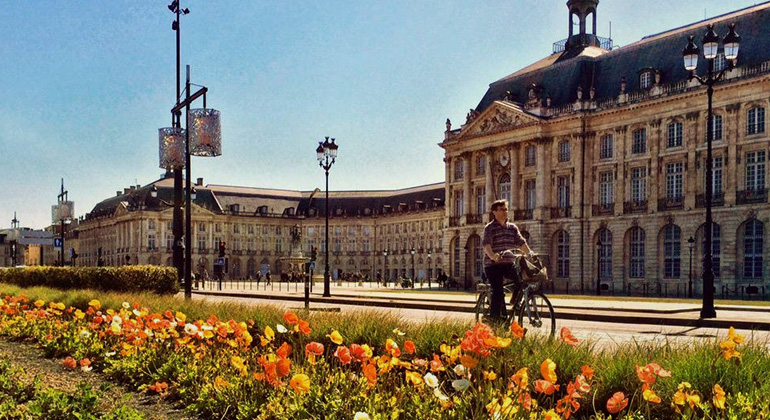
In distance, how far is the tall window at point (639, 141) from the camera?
55750 millimetres

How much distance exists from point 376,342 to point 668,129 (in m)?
49.6

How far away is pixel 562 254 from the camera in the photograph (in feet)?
201

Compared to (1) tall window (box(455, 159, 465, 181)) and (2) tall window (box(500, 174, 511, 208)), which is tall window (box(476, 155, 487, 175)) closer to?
(2) tall window (box(500, 174, 511, 208))

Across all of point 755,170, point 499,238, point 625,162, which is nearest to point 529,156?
point 625,162

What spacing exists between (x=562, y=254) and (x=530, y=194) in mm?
5814

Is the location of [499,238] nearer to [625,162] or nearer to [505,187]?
[625,162]

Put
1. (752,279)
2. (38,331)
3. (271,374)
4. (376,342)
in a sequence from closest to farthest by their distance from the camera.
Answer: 1. (271,374)
2. (376,342)
3. (38,331)
4. (752,279)

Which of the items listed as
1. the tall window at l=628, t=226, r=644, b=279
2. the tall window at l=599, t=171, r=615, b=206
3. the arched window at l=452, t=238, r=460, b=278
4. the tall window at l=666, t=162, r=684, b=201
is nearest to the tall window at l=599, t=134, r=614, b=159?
the tall window at l=599, t=171, r=615, b=206

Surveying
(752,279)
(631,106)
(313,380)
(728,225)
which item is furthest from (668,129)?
(313,380)

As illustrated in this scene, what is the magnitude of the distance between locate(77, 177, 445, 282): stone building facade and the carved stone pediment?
167 feet

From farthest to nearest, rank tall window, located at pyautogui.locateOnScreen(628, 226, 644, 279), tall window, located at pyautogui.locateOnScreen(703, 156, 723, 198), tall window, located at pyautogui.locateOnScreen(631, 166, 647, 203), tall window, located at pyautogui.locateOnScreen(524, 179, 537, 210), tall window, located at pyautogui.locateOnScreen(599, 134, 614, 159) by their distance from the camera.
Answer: tall window, located at pyautogui.locateOnScreen(524, 179, 537, 210), tall window, located at pyautogui.locateOnScreen(599, 134, 614, 159), tall window, located at pyautogui.locateOnScreen(631, 166, 647, 203), tall window, located at pyautogui.locateOnScreen(628, 226, 644, 279), tall window, located at pyautogui.locateOnScreen(703, 156, 723, 198)

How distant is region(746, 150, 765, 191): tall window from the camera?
4809 centimetres

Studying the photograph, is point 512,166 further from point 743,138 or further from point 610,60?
point 743,138

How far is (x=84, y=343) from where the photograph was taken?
1103 centimetres
